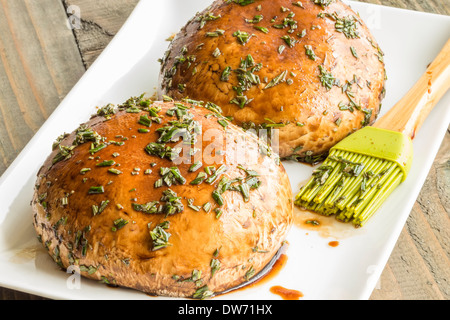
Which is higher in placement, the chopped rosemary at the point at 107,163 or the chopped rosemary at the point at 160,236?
the chopped rosemary at the point at 107,163

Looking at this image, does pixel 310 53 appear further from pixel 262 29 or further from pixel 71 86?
pixel 71 86

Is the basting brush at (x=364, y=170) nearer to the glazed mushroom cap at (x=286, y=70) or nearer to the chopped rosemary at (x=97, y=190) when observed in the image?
the glazed mushroom cap at (x=286, y=70)

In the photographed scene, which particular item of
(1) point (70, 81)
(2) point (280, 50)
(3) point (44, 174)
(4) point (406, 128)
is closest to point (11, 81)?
(1) point (70, 81)

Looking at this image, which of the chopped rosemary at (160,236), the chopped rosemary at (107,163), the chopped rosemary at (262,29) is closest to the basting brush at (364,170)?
the chopped rosemary at (262,29)

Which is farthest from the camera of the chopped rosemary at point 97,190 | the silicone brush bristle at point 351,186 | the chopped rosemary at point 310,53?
the chopped rosemary at point 310,53

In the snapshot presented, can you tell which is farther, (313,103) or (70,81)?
(70,81)

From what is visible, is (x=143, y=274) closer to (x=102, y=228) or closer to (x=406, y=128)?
(x=102, y=228)

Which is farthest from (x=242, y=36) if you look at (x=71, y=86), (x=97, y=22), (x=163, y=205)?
(x=97, y=22)
